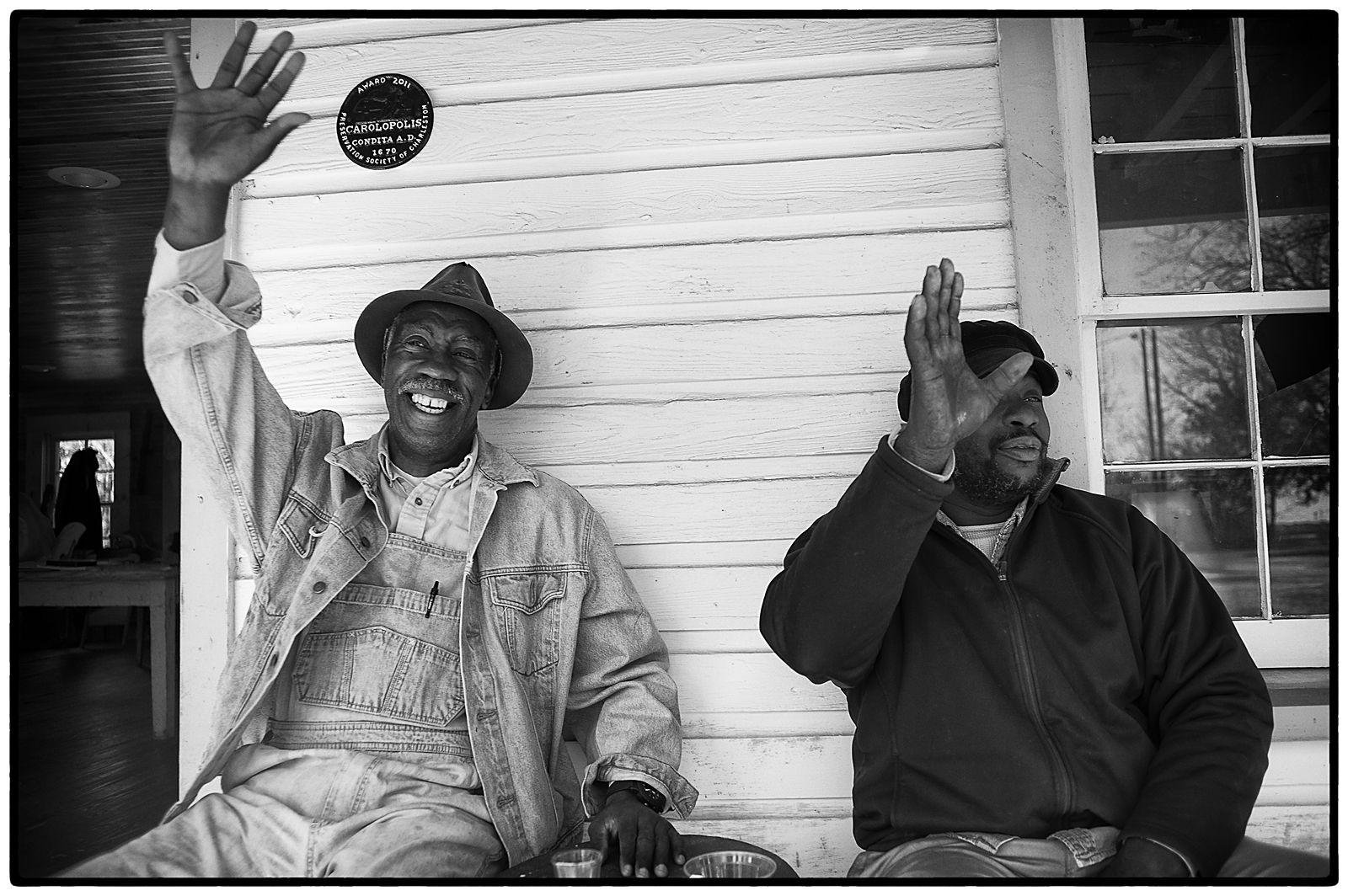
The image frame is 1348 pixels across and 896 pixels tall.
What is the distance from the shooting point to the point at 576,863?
1694 mm

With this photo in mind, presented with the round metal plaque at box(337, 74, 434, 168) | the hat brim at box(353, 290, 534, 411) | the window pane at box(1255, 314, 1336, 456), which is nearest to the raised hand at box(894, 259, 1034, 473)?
the hat brim at box(353, 290, 534, 411)

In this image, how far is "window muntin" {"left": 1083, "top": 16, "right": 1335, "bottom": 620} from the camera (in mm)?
2434

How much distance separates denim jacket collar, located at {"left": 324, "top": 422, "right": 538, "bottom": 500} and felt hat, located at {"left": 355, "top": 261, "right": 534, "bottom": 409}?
18 centimetres

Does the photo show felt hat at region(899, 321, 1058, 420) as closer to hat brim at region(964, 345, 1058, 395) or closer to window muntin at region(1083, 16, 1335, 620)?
hat brim at region(964, 345, 1058, 395)

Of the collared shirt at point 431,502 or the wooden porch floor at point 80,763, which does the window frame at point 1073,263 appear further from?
the wooden porch floor at point 80,763

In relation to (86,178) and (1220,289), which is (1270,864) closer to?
(1220,289)

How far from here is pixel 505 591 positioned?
2184 millimetres

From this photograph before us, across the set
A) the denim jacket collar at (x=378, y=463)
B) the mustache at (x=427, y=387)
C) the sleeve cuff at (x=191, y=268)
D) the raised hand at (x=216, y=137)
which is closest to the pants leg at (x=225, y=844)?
the denim jacket collar at (x=378, y=463)

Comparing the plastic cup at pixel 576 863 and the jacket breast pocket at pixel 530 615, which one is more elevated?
the jacket breast pocket at pixel 530 615

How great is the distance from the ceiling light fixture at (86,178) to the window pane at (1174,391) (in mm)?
5416

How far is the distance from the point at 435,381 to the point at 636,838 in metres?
1.10

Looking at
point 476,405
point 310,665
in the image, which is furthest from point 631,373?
point 310,665

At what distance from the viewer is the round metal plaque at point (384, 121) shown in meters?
2.60

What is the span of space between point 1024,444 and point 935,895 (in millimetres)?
936
